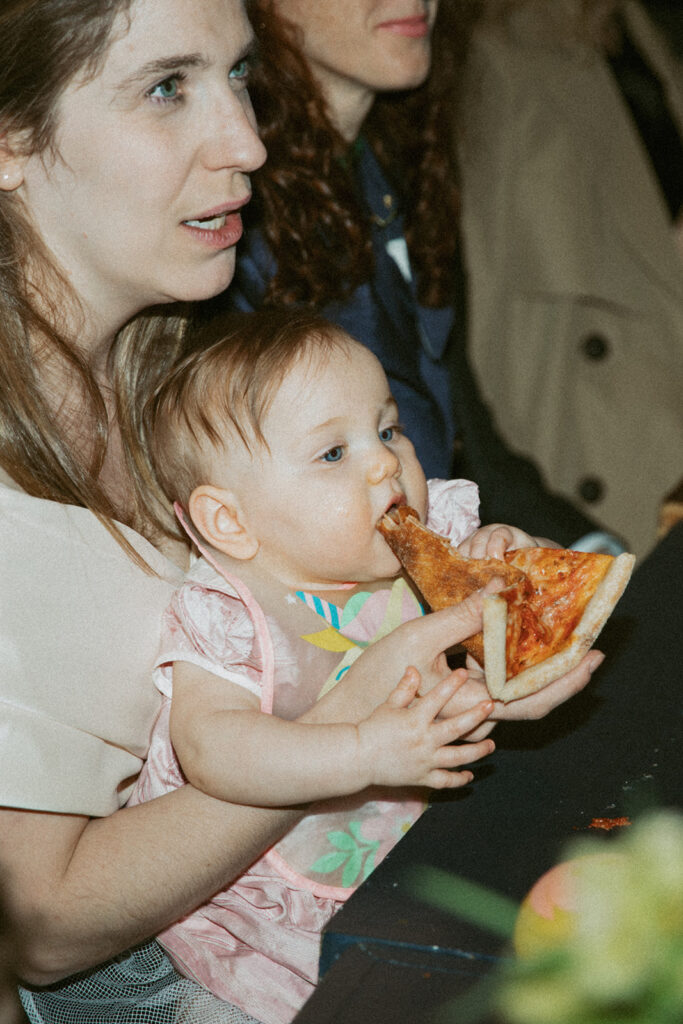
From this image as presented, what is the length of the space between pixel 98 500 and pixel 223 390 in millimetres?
202

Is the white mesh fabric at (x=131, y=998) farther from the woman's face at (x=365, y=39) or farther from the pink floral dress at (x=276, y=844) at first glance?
the woman's face at (x=365, y=39)

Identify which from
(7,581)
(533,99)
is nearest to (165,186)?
(7,581)

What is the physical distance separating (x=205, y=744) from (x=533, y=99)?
6.99 ft

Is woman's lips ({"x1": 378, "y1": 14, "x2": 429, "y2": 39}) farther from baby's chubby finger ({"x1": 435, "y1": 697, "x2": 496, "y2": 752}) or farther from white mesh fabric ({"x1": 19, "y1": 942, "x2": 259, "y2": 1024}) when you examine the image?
white mesh fabric ({"x1": 19, "y1": 942, "x2": 259, "y2": 1024})

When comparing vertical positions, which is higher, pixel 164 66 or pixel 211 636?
pixel 164 66

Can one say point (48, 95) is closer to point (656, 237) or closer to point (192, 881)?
point (192, 881)

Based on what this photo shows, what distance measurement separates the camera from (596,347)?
2770 mm

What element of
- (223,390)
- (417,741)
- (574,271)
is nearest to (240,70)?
(223,390)

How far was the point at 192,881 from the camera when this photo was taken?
1.14 metres

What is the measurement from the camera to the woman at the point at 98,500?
1.10 metres

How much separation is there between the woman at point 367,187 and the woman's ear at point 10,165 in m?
0.51

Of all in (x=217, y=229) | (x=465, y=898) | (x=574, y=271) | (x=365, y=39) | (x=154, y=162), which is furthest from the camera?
(x=574, y=271)

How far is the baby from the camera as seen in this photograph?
1.19 meters

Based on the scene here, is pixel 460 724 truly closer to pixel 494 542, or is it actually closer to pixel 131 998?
pixel 494 542
